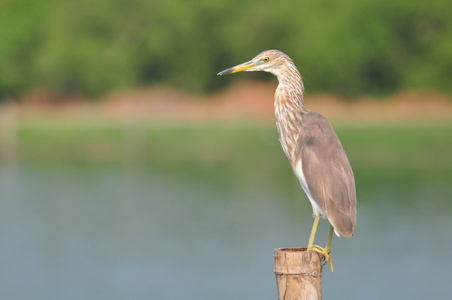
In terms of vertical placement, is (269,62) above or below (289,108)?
above

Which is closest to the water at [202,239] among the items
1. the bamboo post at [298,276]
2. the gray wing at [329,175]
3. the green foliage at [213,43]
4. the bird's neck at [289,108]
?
the bird's neck at [289,108]

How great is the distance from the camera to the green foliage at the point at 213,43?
34.5m

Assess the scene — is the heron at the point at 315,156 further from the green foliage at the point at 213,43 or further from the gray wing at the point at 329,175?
the green foliage at the point at 213,43

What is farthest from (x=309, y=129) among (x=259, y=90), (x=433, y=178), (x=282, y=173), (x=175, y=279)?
(x=259, y=90)

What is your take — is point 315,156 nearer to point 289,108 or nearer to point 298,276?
point 289,108

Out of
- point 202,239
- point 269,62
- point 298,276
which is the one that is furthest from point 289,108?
point 202,239

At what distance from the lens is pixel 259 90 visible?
37219 millimetres

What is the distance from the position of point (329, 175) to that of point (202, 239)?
1013cm

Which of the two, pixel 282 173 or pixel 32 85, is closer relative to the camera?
pixel 282 173

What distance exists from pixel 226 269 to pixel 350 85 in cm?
2340

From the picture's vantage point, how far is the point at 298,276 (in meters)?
4.51

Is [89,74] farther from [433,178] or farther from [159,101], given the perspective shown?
[433,178]

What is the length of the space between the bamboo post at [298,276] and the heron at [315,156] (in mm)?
319

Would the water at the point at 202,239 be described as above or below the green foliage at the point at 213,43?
below
